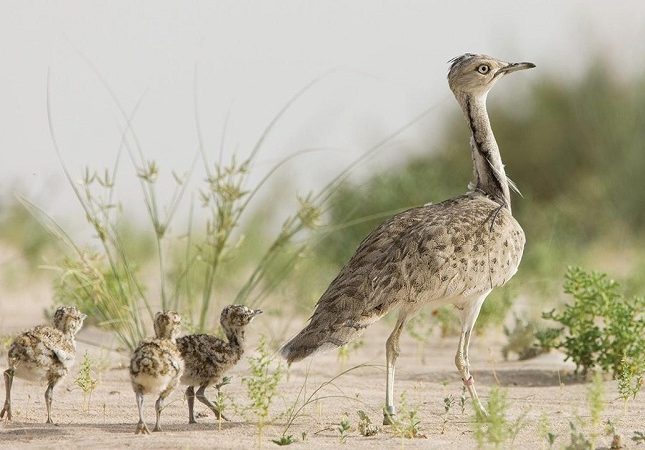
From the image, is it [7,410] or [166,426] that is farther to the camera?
[7,410]

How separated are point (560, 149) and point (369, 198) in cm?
711

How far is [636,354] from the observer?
24.3 feet

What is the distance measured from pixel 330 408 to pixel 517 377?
83.4 inches

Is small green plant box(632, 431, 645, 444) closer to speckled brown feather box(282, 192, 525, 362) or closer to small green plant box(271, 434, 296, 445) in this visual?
speckled brown feather box(282, 192, 525, 362)

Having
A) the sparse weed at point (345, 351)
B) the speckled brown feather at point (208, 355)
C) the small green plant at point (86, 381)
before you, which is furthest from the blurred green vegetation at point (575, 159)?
the speckled brown feather at point (208, 355)

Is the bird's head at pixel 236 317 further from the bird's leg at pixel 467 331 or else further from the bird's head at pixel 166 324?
the bird's leg at pixel 467 331

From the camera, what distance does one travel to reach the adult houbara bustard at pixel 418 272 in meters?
5.61

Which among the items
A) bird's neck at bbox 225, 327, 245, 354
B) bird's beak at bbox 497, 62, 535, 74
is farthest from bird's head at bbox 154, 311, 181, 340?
bird's beak at bbox 497, 62, 535, 74

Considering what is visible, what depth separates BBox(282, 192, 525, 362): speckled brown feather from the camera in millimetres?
5598

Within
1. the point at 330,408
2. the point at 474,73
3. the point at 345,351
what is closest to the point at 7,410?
the point at 330,408

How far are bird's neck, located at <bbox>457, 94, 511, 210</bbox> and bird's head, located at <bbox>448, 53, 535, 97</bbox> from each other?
47 mm

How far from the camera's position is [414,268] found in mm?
5773

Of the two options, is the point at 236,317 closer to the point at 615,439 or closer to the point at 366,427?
the point at 366,427

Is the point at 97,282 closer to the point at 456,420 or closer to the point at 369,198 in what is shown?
the point at 456,420
